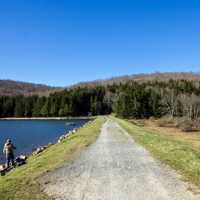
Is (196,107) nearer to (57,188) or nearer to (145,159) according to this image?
(145,159)

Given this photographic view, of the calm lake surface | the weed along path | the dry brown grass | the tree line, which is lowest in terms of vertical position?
the calm lake surface

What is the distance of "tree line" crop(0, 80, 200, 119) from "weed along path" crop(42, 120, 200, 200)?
110 metres

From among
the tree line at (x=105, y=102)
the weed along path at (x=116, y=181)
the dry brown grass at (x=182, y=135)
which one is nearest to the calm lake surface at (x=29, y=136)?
the weed along path at (x=116, y=181)

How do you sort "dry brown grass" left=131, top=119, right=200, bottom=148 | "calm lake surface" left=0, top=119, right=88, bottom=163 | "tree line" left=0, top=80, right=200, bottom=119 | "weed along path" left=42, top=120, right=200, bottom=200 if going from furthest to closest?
1. "tree line" left=0, top=80, right=200, bottom=119
2. "calm lake surface" left=0, top=119, right=88, bottom=163
3. "dry brown grass" left=131, top=119, right=200, bottom=148
4. "weed along path" left=42, top=120, right=200, bottom=200

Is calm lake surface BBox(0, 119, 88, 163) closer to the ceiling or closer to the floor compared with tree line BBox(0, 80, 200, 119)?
closer to the floor

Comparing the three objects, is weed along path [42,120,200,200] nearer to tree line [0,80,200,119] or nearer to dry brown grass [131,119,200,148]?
dry brown grass [131,119,200,148]

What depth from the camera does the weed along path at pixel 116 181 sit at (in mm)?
12398

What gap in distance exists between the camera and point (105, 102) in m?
174

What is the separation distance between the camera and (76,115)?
568 feet

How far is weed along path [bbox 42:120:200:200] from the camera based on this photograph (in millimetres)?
12398

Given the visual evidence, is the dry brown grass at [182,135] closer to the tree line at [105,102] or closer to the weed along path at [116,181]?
the weed along path at [116,181]

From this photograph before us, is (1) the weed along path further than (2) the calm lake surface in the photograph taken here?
No

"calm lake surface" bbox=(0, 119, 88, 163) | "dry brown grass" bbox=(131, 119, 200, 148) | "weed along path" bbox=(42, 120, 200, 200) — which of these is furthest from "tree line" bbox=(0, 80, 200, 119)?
"weed along path" bbox=(42, 120, 200, 200)

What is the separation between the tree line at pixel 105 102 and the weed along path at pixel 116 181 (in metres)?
110
